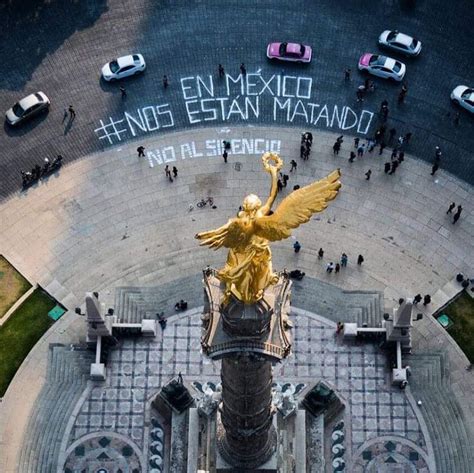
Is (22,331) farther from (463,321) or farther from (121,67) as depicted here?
(463,321)

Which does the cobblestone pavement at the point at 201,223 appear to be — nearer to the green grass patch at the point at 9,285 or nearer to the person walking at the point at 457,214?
the person walking at the point at 457,214

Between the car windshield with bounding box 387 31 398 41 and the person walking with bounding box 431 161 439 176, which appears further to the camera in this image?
the car windshield with bounding box 387 31 398 41

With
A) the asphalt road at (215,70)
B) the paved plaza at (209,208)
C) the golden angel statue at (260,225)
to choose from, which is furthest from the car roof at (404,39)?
the golden angel statue at (260,225)

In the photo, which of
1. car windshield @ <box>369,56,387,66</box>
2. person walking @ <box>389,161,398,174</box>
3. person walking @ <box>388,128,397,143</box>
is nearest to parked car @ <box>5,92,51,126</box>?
car windshield @ <box>369,56,387,66</box>

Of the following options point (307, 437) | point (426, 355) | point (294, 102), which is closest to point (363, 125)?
point (294, 102)

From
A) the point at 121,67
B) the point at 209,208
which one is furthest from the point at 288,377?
the point at 121,67

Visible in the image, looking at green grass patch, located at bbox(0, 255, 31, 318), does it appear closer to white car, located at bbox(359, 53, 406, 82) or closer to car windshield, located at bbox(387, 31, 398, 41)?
white car, located at bbox(359, 53, 406, 82)
